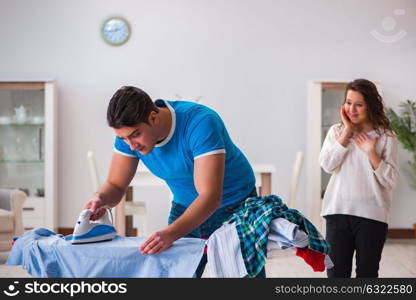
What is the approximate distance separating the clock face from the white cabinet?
0.67 meters

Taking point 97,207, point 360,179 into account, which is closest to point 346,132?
point 360,179

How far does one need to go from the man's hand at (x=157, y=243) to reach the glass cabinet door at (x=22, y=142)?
156 inches

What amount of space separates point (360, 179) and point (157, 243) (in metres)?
1.15

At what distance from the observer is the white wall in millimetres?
5633

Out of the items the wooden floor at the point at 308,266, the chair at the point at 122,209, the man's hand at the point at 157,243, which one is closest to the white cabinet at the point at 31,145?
the chair at the point at 122,209

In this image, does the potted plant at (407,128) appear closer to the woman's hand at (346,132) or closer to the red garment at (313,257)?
the woman's hand at (346,132)

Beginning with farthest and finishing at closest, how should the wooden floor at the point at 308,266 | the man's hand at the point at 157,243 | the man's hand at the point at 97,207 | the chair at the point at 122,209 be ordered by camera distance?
the chair at the point at 122,209 → the wooden floor at the point at 308,266 → the man's hand at the point at 97,207 → the man's hand at the point at 157,243

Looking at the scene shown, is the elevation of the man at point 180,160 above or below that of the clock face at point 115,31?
below

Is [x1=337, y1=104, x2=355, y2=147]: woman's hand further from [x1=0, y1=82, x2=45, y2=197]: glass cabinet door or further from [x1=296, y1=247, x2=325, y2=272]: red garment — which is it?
[x1=0, y1=82, x2=45, y2=197]: glass cabinet door

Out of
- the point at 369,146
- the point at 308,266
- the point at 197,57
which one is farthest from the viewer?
the point at 197,57

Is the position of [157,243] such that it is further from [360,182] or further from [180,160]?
[360,182]

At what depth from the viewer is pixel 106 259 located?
178 cm

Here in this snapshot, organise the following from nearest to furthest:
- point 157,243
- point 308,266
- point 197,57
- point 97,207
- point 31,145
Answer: point 157,243, point 97,207, point 308,266, point 31,145, point 197,57

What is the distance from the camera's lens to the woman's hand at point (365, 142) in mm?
2547
